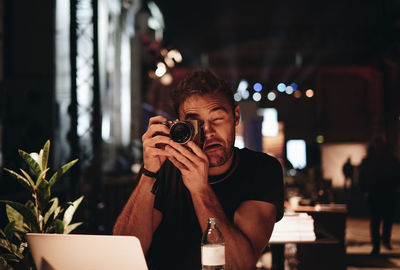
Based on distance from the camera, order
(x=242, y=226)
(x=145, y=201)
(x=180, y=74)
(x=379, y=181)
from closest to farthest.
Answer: (x=242, y=226) < (x=145, y=201) < (x=379, y=181) < (x=180, y=74)

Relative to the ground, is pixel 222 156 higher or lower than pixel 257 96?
lower

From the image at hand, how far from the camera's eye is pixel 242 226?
1.69 meters

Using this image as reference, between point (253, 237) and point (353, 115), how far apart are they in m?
16.7

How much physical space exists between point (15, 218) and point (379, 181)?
5433 mm

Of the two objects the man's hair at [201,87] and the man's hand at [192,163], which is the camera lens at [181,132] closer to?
the man's hand at [192,163]

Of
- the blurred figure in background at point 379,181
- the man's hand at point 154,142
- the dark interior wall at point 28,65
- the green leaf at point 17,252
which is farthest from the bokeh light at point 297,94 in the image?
the green leaf at point 17,252

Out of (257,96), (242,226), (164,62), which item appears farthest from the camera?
(257,96)

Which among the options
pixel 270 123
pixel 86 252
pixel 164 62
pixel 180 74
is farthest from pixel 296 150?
pixel 86 252

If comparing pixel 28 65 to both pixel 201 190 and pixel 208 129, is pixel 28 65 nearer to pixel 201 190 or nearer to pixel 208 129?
pixel 208 129

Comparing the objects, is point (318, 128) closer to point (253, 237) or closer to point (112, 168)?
point (112, 168)

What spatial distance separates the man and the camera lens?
2 centimetres

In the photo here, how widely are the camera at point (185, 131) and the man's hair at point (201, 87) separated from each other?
0.28 meters

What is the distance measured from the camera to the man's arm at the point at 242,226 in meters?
1.59

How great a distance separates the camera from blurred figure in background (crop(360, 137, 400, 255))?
6152 millimetres
